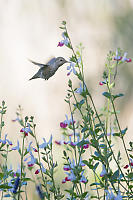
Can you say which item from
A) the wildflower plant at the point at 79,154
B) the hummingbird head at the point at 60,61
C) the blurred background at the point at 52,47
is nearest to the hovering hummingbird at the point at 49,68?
the hummingbird head at the point at 60,61

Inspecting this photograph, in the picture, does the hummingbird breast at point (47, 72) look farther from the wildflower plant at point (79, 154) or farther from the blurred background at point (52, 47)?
the blurred background at point (52, 47)

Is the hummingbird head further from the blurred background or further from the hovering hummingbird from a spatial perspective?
the blurred background

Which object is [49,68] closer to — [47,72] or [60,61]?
[47,72]

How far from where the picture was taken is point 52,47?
18.6 ft

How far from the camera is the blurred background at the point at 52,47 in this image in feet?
18.0

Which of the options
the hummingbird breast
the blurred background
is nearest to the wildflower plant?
the hummingbird breast

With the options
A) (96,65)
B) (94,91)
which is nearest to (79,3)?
(96,65)

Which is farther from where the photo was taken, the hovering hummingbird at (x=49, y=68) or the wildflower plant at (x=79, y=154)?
the hovering hummingbird at (x=49, y=68)

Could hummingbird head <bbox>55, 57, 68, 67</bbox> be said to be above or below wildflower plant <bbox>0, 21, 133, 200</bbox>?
above

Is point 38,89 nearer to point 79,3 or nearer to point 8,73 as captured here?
point 8,73

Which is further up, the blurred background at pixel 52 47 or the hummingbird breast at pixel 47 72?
the blurred background at pixel 52 47

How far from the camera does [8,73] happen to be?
18.5ft

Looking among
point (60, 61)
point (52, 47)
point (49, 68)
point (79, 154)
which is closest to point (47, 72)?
point (49, 68)

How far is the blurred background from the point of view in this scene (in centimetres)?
548
